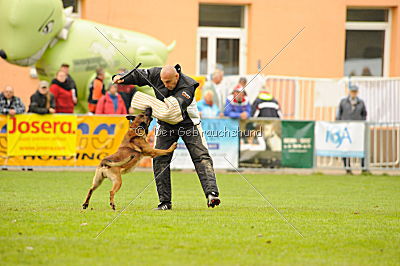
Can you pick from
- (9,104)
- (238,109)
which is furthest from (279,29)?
(9,104)

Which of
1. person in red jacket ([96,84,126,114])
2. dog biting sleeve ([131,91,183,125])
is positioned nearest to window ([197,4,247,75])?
person in red jacket ([96,84,126,114])

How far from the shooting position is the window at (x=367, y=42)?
24312 millimetres

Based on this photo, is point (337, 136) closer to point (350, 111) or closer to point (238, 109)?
point (350, 111)

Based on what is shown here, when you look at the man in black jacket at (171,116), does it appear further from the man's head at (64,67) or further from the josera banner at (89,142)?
the man's head at (64,67)

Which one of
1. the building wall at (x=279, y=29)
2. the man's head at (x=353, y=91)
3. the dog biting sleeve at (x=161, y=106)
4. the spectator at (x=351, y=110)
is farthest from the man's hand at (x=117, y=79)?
the building wall at (x=279, y=29)

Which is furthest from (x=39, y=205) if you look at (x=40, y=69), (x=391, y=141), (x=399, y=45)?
(x=399, y=45)

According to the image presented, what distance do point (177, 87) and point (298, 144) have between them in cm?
893

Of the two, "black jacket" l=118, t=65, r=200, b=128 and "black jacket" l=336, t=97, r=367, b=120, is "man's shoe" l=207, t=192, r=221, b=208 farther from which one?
"black jacket" l=336, t=97, r=367, b=120

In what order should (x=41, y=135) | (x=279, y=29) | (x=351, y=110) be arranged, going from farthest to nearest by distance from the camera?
(x=279, y=29) < (x=351, y=110) < (x=41, y=135)

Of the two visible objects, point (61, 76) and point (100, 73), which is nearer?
point (61, 76)

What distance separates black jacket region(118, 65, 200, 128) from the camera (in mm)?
9062

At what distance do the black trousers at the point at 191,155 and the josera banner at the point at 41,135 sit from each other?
703 centimetres

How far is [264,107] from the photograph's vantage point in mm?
18047

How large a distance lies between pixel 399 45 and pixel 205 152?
622 inches
